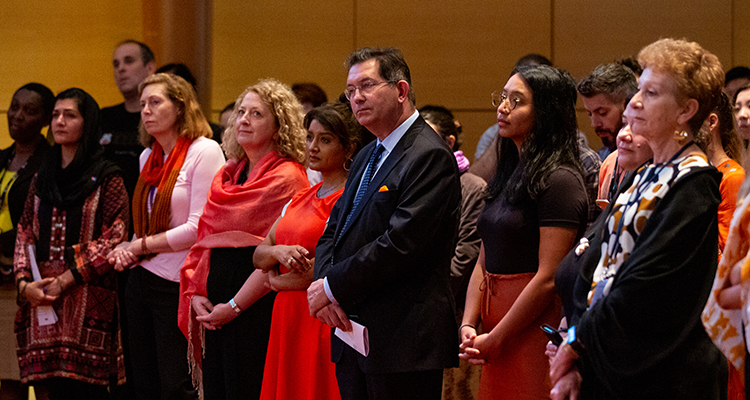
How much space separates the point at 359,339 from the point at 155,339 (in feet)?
5.25

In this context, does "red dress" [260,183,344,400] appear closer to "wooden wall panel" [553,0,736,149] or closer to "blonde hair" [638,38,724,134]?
"blonde hair" [638,38,724,134]

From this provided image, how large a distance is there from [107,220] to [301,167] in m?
1.15

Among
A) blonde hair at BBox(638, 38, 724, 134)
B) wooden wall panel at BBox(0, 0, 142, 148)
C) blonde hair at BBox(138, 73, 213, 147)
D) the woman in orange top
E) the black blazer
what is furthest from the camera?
wooden wall panel at BBox(0, 0, 142, 148)

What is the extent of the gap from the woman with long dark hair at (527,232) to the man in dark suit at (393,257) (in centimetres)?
13

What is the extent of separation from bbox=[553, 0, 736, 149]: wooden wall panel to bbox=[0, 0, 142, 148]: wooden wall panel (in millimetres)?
3404

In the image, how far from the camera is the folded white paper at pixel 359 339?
86.4 inches

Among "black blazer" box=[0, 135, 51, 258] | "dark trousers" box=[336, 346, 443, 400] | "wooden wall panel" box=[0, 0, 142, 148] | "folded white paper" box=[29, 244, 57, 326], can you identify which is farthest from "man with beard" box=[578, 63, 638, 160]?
"wooden wall panel" box=[0, 0, 142, 148]

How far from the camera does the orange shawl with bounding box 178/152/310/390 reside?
10.2ft

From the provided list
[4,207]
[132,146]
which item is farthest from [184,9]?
[4,207]

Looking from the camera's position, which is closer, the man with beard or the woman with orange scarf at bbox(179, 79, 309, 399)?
the man with beard

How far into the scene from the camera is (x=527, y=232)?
87.4 inches

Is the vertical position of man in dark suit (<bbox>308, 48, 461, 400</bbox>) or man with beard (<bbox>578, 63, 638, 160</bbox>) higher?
man with beard (<bbox>578, 63, 638, 160</bbox>)

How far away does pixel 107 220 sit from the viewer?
12.3 ft

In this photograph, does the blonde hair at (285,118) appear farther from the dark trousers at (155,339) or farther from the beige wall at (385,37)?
the beige wall at (385,37)
